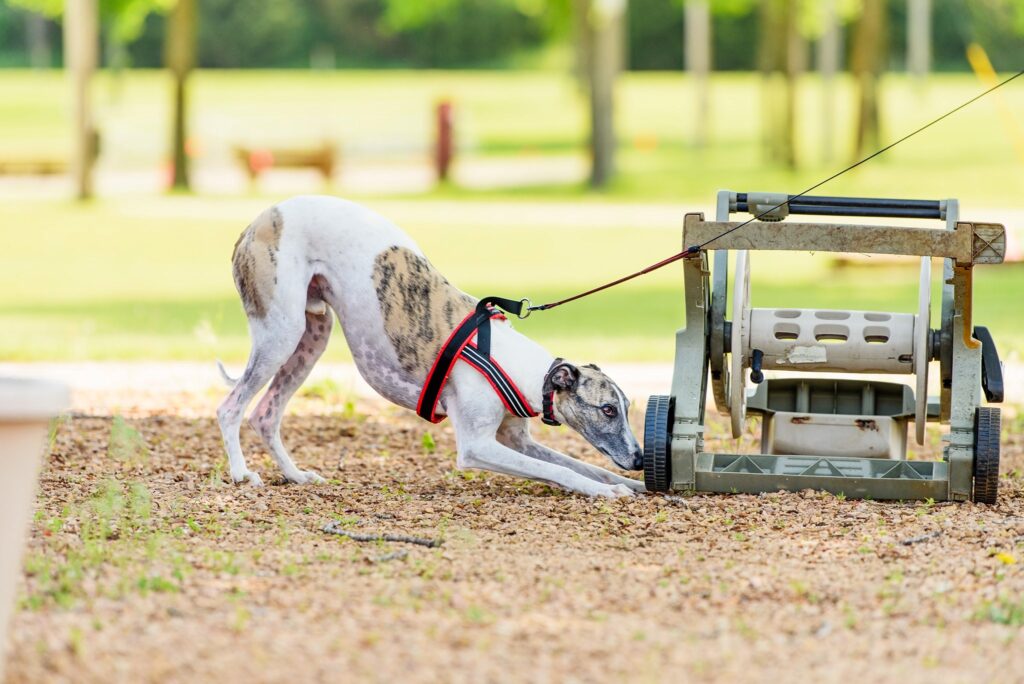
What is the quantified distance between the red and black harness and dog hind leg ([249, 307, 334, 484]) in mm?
757

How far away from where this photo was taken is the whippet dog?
680cm

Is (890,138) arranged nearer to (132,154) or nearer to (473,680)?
(132,154)

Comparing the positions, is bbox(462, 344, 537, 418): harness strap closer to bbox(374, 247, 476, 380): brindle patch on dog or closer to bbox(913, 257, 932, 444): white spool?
bbox(374, 247, 476, 380): brindle patch on dog

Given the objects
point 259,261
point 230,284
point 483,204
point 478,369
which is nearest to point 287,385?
point 259,261

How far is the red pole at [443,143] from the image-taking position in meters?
34.1

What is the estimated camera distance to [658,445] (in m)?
6.71

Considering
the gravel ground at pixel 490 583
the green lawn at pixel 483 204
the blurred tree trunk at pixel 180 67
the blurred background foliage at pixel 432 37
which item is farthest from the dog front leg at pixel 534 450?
the blurred background foliage at pixel 432 37

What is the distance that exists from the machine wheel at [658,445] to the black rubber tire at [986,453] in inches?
50.3

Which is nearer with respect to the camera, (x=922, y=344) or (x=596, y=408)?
(x=922, y=344)

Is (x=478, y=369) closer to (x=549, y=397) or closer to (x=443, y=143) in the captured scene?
(x=549, y=397)

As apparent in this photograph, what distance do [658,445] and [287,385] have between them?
1851 mm

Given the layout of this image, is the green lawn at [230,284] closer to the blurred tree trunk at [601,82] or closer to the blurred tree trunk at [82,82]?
the blurred tree trunk at [82,82]

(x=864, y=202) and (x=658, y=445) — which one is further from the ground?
(x=864, y=202)

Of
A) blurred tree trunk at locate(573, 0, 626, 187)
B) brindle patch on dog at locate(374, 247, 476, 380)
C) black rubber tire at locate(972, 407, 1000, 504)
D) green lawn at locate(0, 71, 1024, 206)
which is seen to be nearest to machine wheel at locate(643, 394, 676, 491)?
brindle patch on dog at locate(374, 247, 476, 380)
